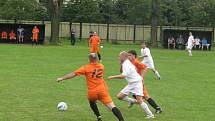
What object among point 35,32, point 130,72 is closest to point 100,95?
point 130,72

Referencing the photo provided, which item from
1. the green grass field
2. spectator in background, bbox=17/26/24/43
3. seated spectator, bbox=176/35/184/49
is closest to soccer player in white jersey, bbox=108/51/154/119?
the green grass field

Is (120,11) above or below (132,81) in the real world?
above

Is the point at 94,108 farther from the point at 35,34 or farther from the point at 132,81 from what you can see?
the point at 35,34

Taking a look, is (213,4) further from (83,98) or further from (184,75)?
(83,98)

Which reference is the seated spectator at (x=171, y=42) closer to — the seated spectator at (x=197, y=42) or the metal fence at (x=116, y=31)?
the seated spectator at (x=197, y=42)

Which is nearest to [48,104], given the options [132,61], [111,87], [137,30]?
[132,61]

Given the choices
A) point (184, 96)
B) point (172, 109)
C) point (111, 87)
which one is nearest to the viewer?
point (172, 109)

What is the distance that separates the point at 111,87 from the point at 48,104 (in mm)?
4687

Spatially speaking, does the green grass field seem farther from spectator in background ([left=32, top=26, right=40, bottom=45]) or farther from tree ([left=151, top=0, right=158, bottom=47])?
tree ([left=151, top=0, right=158, bottom=47])

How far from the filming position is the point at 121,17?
249ft

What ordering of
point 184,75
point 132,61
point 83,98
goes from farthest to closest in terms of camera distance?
point 184,75, point 83,98, point 132,61

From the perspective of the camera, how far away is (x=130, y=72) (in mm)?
12859

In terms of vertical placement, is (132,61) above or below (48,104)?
above

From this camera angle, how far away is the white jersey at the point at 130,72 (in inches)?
501
